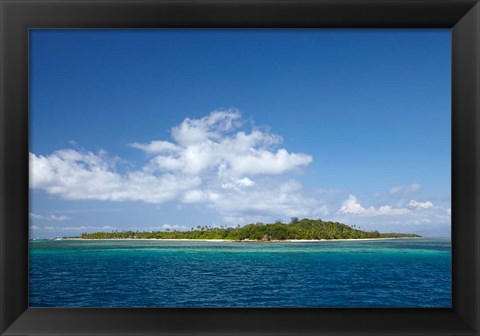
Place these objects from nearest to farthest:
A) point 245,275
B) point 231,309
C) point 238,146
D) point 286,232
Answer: point 231,309
point 245,275
point 286,232
point 238,146

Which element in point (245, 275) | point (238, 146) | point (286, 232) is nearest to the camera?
point (245, 275)

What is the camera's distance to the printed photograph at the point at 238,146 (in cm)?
2852

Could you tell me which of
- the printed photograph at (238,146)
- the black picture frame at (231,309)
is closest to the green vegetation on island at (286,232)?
the printed photograph at (238,146)

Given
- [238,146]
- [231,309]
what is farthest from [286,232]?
[231,309]

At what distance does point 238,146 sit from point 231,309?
96.6 ft

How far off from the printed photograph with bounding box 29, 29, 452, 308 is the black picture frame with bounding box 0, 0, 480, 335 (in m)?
24.4

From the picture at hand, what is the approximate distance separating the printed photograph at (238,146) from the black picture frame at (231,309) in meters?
24.4

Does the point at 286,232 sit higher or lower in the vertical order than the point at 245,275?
higher

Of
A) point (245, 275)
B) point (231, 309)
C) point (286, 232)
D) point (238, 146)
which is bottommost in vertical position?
point (245, 275)

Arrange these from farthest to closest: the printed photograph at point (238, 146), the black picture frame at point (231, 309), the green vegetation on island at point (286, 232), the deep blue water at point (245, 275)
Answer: the green vegetation on island at point (286, 232) < the printed photograph at point (238, 146) < the deep blue water at point (245, 275) < the black picture frame at point (231, 309)

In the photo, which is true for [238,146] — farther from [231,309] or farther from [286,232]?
[231,309]

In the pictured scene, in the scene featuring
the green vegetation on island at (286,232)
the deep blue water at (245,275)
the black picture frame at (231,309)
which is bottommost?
the deep blue water at (245,275)

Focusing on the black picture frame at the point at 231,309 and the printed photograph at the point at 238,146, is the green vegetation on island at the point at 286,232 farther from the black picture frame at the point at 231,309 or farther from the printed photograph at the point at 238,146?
the black picture frame at the point at 231,309

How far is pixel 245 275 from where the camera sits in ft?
66.0
